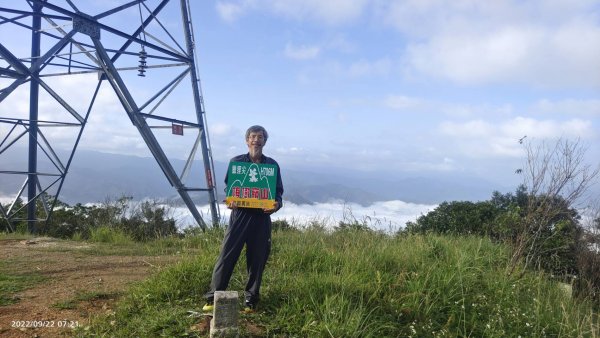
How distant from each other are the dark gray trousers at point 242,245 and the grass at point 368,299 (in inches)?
10.7

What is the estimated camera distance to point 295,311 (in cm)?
415

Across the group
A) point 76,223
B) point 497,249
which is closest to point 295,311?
point 497,249

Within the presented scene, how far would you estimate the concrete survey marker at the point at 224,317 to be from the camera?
360 centimetres

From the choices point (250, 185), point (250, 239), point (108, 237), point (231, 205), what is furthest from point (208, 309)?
point (108, 237)

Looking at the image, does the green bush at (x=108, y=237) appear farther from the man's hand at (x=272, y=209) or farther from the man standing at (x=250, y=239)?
the man's hand at (x=272, y=209)

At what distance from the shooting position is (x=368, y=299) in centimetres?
439

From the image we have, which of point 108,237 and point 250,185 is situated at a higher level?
point 250,185

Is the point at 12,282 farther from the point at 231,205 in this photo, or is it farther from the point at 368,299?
the point at 368,299

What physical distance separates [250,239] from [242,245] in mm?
97

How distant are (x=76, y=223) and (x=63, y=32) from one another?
6.43m

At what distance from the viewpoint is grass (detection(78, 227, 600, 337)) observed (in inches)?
156

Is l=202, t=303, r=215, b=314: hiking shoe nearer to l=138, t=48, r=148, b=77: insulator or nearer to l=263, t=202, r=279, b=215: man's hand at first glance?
l=263, t=202, r=279, b=215: man's hand

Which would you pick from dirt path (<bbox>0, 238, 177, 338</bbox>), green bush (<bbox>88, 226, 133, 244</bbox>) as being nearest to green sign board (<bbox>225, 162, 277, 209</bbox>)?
dirt path (<bbox>0, 238, 177, 338</bbox>)

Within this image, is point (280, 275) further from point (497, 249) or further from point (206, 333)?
point (497, 249)
